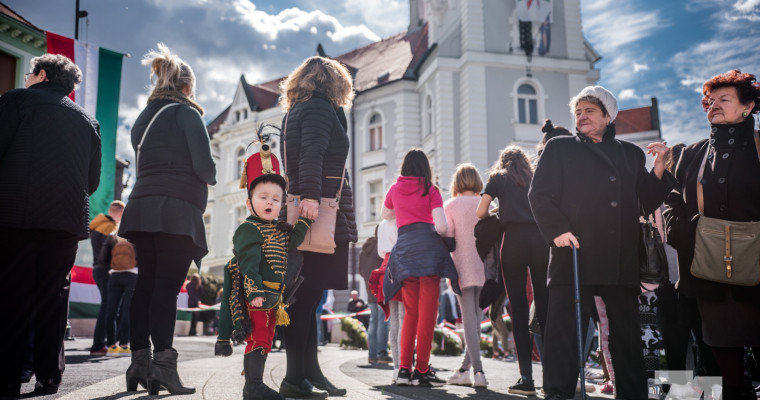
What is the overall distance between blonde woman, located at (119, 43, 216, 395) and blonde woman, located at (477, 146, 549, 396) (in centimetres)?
252

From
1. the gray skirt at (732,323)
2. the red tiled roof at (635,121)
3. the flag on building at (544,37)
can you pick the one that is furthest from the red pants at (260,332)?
the red tiled roof at (635,121)

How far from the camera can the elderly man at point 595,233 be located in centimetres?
394

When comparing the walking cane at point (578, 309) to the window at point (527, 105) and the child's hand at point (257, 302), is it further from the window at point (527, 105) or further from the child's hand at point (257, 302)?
the window at point (527, 105)

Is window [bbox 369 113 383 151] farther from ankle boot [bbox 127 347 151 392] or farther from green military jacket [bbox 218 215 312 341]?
green military jacket [bbox 218 215 312 341]

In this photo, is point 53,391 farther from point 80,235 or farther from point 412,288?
point 412,288

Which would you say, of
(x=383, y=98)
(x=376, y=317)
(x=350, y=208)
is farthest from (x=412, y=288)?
(x=383, y=98)

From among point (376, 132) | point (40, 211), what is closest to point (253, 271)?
point (40, 211)

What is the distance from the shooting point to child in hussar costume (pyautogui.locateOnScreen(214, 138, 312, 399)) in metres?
3.87

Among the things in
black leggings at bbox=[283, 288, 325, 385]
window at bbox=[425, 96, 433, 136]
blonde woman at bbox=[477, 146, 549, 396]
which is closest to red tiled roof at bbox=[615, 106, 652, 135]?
window at bbox=[425, 96, 433, 136]

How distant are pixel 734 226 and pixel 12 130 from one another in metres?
4.53

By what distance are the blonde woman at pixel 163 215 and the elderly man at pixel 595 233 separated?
2298 millimetres

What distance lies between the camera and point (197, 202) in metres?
4.69

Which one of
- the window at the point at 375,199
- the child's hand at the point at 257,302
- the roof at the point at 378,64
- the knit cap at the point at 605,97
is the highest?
the roof at the point at 378,64

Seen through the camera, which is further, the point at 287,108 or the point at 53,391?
the point at 287,108
